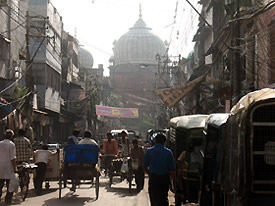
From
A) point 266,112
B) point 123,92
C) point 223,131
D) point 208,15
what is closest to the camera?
point 266,112

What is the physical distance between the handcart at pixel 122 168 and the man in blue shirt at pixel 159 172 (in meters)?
5.64

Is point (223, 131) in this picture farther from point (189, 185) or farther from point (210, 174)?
point (189, 185)

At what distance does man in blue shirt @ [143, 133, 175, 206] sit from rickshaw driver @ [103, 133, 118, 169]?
7.88 metres

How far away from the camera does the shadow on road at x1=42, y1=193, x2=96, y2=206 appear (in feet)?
37.9

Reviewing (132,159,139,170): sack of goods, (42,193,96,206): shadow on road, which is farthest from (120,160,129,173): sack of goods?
(42,193,96,206): shadow on road

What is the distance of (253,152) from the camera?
257 inches

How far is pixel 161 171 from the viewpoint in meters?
9.00

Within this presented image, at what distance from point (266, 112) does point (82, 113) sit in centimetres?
4113

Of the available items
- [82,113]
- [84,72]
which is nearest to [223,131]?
[82,113]

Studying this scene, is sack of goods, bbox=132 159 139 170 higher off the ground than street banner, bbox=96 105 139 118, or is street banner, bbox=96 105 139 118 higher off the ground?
street banner, bbox=96 105 139 118

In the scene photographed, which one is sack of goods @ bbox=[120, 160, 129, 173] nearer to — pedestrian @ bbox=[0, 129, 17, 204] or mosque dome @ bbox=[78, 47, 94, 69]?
pedestrian @ bbox=[0, 129, 17, 204]

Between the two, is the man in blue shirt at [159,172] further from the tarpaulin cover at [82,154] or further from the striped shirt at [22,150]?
the striped shirt at [22,150]

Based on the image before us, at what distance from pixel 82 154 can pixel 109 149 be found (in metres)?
4.56

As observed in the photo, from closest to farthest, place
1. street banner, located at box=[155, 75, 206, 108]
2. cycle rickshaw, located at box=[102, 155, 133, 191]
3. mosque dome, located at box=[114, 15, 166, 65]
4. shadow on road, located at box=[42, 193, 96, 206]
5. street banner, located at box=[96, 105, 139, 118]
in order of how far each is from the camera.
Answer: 1. shadow on road, located at box=[42, 193, 96, 206]
2. cycle rickshaw, located at box=[102, 155, 133, 191]
3. street banner, located at box=[155, 75, 206, 108]
4. street banner, located at box=[96, 105, 139, 118]
5. mosque dome, located at box=[114, 15, 166, 65]
